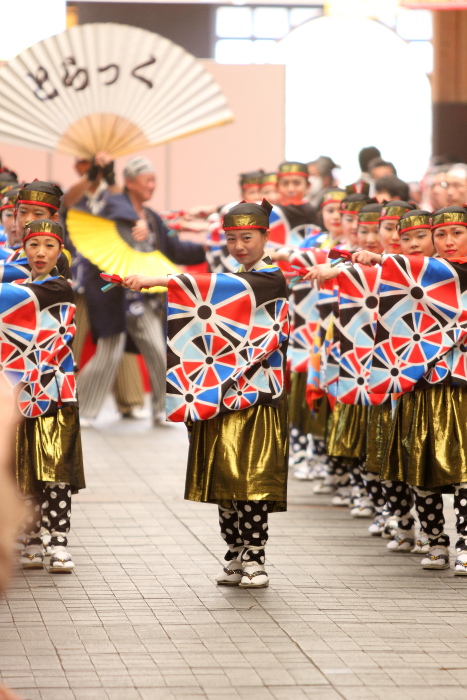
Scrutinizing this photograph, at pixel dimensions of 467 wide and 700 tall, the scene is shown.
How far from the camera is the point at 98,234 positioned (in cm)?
966

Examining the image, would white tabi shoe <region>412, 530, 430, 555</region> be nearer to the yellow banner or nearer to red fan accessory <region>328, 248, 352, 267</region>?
red fan accessory <region>328, 248, 352, 267</region>

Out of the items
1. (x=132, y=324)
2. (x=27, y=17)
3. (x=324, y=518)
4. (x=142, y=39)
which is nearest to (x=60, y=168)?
(x=27, y=17)

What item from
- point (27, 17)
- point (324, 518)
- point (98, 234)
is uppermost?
point (27, 17)

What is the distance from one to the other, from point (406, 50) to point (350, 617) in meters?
11.3

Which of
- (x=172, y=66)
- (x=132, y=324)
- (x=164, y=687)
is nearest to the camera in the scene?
(x=164, y=687)

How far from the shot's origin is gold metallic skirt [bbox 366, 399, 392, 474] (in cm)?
602

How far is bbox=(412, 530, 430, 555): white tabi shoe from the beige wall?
7.97 metres

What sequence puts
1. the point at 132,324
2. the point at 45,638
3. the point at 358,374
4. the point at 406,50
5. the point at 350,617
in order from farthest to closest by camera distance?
1. the point at 406,50
2. the point at 132,324
3. the point at 358,374
4. the point at 350,617
5. the point at 45,638

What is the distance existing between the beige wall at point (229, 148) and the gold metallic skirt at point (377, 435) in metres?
7.57

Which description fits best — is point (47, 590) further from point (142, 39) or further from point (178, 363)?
point (142, 39)

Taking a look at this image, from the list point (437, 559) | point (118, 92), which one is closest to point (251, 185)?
point (118, 92)

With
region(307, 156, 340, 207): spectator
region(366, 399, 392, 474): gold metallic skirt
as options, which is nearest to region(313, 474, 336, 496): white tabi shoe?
region(366, 399, 392, 474): gold metallic skirt

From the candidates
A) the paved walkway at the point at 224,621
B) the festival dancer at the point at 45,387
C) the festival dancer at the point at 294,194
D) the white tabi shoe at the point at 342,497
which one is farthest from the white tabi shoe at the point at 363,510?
the festival dancer at the point at 294,194

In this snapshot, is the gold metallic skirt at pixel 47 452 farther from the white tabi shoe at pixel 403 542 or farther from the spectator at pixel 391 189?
the spectator at pixel 391 189
